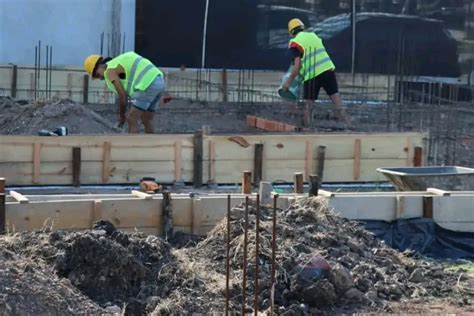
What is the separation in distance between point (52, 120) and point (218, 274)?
6474mm

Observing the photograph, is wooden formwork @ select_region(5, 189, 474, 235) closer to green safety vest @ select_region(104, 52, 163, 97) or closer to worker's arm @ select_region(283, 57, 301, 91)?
green safety vest @ select_region(104, 52, 163, 97)

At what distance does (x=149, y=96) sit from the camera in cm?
1089

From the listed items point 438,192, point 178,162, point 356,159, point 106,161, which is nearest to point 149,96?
point 178,162

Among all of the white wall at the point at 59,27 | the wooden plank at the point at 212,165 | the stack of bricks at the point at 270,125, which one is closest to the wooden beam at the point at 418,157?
the stack of bricks at the point at 270,125

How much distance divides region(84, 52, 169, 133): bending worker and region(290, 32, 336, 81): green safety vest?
2.62m

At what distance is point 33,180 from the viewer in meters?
9.18

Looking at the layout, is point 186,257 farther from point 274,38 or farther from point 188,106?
point 274,38

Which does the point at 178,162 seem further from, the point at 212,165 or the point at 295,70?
the point at 295,70

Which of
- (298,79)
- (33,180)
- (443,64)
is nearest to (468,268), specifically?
(33,180)

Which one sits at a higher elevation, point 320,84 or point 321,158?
point 320,84

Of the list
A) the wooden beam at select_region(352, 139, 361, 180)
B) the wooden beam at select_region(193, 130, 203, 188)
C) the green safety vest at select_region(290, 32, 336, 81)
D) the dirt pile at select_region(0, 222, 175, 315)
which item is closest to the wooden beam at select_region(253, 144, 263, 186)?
the wooden beam at select_region(193, 130, 203, 188)

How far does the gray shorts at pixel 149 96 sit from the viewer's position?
427 inches

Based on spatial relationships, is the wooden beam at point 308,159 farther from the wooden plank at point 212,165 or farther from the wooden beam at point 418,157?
the wooden beam at point 418,157

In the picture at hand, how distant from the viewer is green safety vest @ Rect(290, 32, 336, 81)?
12.8 meters
